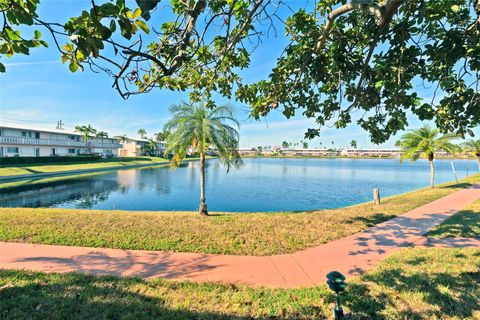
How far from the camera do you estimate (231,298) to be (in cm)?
411

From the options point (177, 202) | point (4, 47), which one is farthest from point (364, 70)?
point (177, 202)

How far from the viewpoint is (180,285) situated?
15.0 feet

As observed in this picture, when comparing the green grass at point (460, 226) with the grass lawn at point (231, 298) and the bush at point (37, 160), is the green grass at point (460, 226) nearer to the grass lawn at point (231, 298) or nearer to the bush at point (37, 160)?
the grass lawn at point (231, 298)

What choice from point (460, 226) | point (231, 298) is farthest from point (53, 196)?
point (460, 226)

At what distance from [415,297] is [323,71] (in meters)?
4.11

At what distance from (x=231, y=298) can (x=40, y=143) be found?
2340 inches

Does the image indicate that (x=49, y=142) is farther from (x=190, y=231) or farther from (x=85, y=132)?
(x=190, y=231)

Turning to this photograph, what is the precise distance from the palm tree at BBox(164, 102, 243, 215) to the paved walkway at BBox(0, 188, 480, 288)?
5.49 metres

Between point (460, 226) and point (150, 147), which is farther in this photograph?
point (150, 147)

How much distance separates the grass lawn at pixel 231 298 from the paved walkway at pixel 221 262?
0.47 metres

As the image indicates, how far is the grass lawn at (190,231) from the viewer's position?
269 inches

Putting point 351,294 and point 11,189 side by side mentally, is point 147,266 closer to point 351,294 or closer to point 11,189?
point 351,294

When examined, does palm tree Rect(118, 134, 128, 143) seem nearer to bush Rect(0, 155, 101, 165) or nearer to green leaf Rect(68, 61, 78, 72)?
bush Rect(0, 155, 101, 165)

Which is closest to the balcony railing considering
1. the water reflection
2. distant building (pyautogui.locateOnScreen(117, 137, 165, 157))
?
distant building (pyautogui.locateOnScreen(117, 137, 165, 157))
